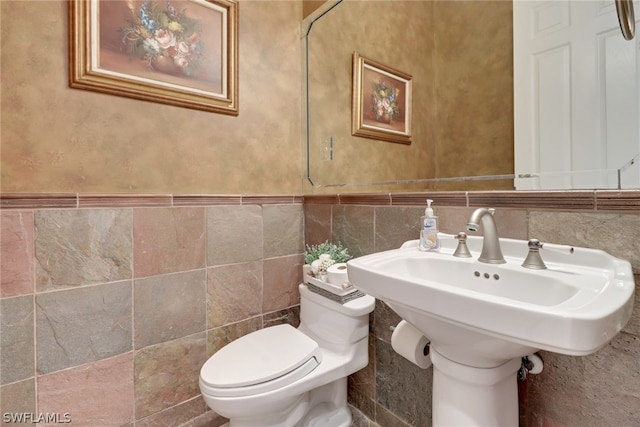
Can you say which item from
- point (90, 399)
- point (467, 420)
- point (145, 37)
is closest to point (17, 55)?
point (145, 37)

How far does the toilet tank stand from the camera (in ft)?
4.05

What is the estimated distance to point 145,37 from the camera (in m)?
1.27

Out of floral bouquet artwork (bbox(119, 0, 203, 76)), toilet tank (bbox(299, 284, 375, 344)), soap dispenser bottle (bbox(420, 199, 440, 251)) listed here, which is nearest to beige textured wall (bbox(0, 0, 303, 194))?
floral bouquet artwork (bbox(119, 0, 203, 76))

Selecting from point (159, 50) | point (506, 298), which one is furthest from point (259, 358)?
point (159, 50)

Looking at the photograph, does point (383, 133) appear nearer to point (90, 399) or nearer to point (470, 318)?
point (470, 318)

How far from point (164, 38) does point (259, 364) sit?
1441 millimetres

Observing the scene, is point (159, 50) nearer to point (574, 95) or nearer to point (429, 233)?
point (429, 233)

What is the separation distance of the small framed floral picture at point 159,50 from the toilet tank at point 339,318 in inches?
41.7

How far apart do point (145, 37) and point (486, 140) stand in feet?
5.11

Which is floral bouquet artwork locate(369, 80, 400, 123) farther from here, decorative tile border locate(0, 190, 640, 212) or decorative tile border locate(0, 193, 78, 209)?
decorative tile border locate(0, 193, 78, 209)

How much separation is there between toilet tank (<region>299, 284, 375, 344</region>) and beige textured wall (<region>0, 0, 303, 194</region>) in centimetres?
70

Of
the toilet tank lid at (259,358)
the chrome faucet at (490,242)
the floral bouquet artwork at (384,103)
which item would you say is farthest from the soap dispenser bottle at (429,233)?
the floral bouquet artwork at (384,103)

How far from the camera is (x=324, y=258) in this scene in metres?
1.40

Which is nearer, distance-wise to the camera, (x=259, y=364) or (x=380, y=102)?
(x=259, y=364)
